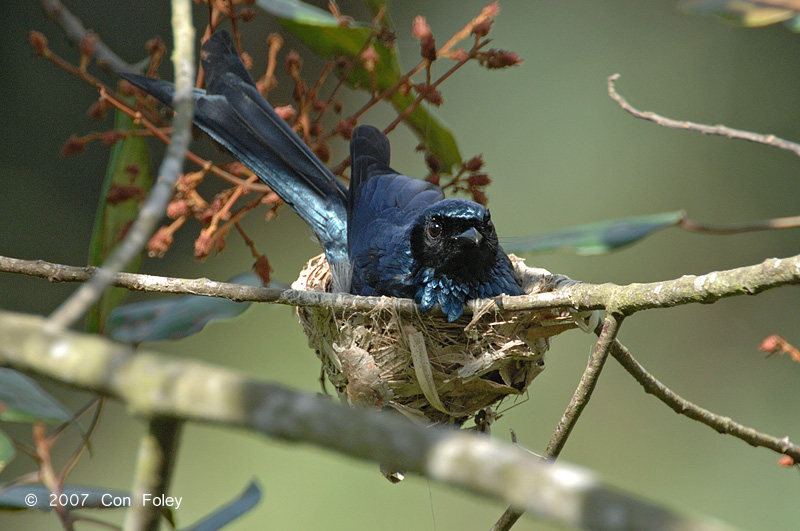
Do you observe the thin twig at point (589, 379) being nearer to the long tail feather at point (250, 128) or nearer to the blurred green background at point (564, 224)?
the long tail feather at point (250, 128)

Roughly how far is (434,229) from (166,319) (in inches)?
34.0

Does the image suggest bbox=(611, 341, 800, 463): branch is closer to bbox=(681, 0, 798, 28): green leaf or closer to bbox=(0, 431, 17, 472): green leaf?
bbox=(681, 0, 798, 28): green leaf

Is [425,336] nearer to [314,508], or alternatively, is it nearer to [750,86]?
[314,508]

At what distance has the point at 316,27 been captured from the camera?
7.46 feet

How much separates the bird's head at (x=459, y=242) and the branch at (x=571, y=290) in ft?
0.62

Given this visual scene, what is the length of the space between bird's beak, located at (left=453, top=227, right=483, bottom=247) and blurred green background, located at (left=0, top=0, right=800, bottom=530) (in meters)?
1.82

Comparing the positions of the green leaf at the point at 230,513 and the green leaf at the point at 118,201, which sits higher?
the green leaf at the point at 118,201

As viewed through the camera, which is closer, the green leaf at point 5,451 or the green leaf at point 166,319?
the green leaf at point 5,451

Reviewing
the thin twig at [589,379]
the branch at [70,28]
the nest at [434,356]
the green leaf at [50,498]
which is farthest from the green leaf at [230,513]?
the branch at [70,28]

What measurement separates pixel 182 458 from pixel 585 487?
12.8 feet

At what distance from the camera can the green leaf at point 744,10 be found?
1.01 metres

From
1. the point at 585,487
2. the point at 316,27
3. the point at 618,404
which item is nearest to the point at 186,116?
the point at 585,487

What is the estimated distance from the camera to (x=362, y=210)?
276cm

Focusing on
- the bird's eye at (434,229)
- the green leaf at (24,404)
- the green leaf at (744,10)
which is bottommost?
the green leaf at (24,404)
